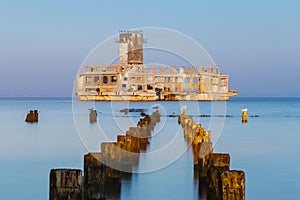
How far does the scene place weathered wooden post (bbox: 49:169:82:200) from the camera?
801 centimetres

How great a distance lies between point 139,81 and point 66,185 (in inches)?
5229

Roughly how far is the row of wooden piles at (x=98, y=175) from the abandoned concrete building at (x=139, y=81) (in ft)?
384

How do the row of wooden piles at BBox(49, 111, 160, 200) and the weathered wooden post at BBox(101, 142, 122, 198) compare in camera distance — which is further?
the weathered wooden post at BBox(101, 142, 122, 198)

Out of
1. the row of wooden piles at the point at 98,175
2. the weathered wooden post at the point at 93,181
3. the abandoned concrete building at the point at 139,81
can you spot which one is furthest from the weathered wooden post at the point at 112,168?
the abandoned concrete building at the point at 139,81

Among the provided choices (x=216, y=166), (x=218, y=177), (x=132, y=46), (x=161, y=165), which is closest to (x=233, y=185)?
(x=218, y=177)

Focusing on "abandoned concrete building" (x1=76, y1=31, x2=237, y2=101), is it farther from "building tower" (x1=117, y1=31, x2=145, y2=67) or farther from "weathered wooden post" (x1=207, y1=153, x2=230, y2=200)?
"weathered wooden post" (x1=207, y1=153, x2=230, y2=200)

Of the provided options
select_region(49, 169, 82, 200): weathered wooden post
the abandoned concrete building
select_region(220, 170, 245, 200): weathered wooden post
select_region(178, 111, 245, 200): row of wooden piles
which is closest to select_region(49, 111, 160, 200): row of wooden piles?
select_region(49, 169, 82, 200): weathered wooden post

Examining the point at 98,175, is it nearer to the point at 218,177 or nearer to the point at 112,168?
the point at 218,177

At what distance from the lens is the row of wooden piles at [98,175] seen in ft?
Result: 26.3

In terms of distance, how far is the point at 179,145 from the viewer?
22.6 metres

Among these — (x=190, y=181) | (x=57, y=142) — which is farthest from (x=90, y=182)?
(x=57, y=142)

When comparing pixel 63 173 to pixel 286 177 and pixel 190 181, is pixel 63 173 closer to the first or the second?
pixel 190 181

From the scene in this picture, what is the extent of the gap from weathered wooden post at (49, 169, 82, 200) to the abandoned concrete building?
123344mm

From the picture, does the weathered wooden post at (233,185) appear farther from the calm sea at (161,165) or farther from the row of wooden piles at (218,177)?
the calm sea at (161,165)
